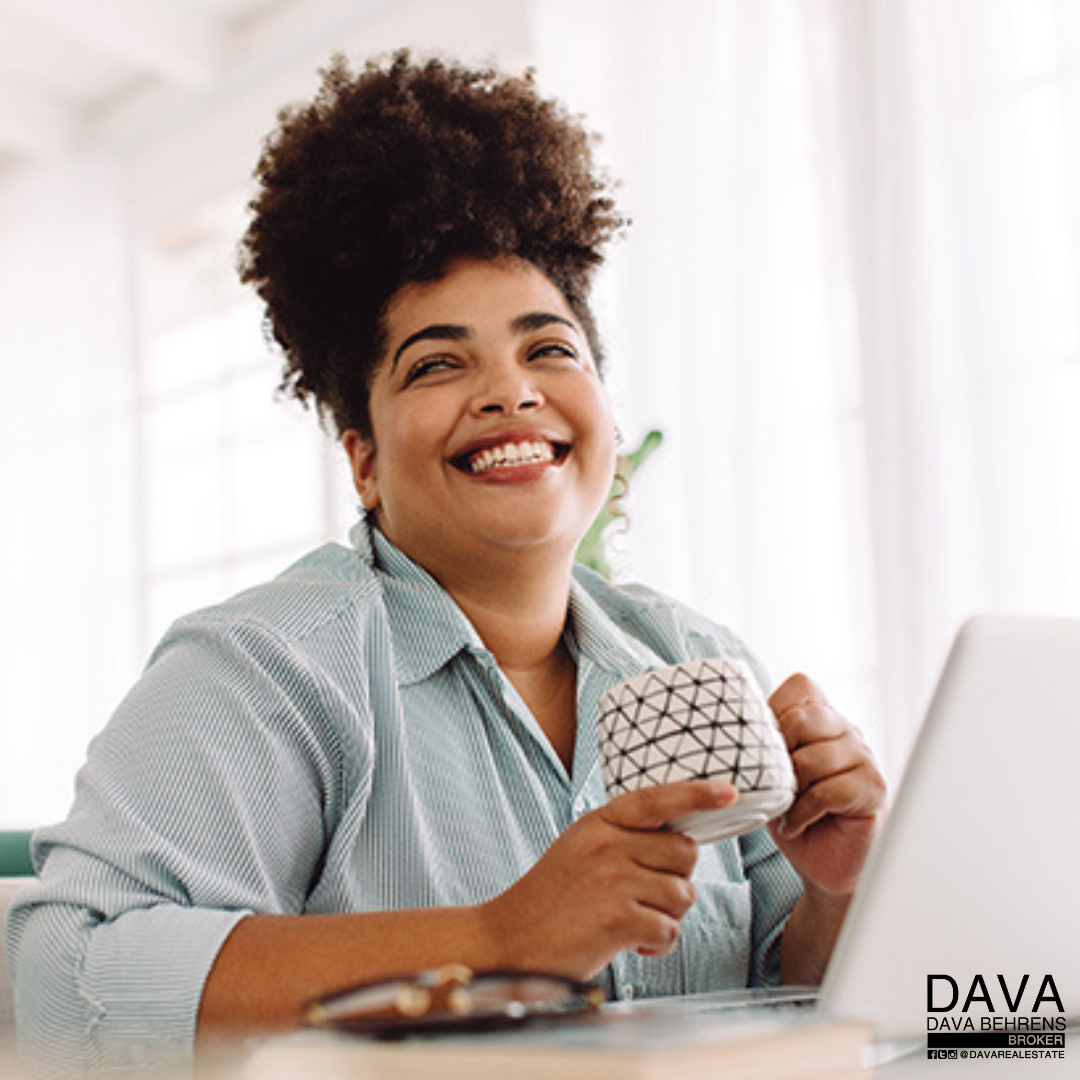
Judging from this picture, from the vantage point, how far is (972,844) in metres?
0.79

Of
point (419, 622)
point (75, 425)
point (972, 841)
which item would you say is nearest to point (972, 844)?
point (972, 841)

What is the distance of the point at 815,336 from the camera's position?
3.24 m

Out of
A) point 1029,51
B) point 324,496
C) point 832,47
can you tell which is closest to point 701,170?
point 832,47

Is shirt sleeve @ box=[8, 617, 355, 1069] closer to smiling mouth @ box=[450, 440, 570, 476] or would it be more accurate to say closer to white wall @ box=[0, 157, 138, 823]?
smiling mouth @ box=[450, 440, 570, 476]

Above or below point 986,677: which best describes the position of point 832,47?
above

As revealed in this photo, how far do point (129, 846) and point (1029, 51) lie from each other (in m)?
2.50

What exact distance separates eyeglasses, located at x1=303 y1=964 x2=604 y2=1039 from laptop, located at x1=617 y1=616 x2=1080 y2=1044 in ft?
0.63

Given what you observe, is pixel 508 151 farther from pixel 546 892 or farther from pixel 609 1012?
pixel 609 1012

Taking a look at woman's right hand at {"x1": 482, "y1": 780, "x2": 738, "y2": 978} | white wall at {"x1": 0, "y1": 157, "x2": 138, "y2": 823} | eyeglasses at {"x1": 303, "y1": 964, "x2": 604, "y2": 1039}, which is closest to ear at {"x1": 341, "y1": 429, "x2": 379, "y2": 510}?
woman's right hand at {"x1": 482, "y1": 780, "x2": 738, "y2": 978}

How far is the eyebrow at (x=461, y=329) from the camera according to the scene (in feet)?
4.66

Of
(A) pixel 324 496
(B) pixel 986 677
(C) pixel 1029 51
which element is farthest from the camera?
(A) pixel 324 496

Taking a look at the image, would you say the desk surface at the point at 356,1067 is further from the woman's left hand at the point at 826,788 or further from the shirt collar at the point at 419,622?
the shirt collar at the point at 419,622

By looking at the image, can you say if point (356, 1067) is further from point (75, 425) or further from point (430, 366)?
point (75, 425)

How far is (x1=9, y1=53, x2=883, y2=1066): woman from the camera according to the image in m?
0.97
